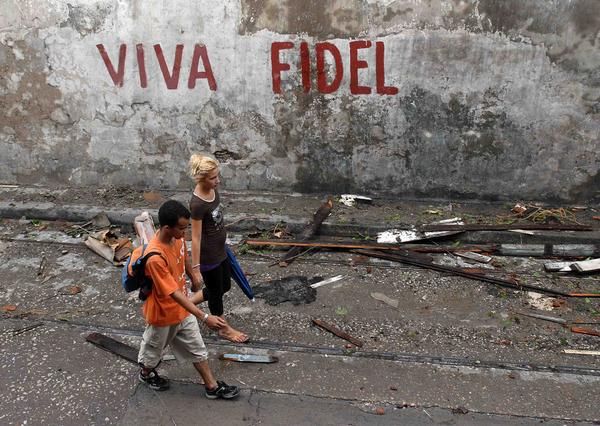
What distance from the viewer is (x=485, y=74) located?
→ 586cm

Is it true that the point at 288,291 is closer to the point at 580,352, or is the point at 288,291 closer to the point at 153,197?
the point at 580,352

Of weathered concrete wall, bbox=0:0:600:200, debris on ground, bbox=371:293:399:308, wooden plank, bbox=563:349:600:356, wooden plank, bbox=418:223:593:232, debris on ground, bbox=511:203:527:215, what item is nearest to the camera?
wooden plank, bbox=563:349:600:356

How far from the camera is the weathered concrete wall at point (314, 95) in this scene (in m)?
5.75

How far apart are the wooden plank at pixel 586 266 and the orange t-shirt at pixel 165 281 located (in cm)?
393

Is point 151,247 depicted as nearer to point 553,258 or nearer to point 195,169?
point 195,169

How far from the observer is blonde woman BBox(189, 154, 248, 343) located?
3663 millimetres

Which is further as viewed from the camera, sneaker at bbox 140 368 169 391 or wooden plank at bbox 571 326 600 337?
wooden plank at bbox 571 326 600 337

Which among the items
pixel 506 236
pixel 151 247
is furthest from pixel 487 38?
pixel 151 247

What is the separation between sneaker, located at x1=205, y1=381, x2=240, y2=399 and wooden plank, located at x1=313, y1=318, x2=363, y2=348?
1.05 m

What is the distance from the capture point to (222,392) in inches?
140

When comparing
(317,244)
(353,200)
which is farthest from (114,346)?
(353,200)

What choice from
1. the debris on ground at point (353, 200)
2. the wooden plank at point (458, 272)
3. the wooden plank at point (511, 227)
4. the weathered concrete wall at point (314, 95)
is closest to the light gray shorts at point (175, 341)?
the wooden plank at point (458, 272)

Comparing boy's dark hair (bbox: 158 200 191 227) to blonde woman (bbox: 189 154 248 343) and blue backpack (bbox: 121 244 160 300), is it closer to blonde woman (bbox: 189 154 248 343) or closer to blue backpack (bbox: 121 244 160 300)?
blue backpack (bbox: 121 244 160 300)

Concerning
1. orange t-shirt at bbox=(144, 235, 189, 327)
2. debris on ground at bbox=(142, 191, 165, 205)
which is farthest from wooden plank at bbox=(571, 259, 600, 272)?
debris on ground at bbox=(142, 191, 165, 205)
